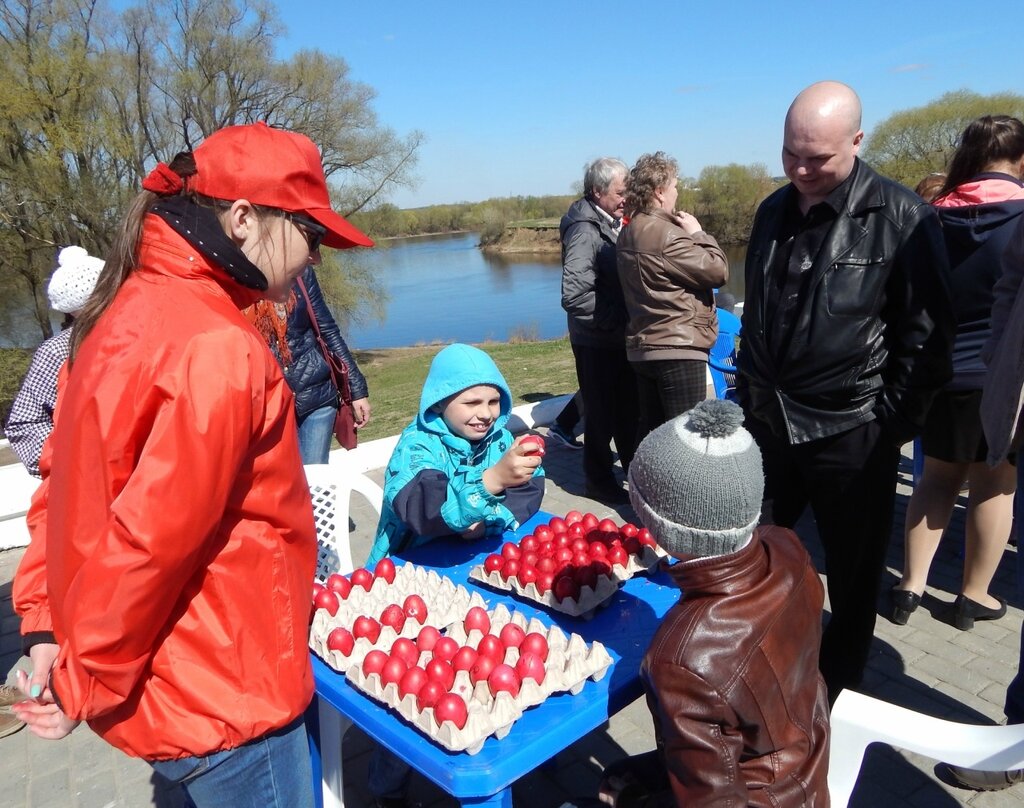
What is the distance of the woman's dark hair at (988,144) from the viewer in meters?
3.09

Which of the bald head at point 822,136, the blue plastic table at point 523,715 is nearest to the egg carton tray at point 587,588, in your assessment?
the blue plastic table at point 523,715

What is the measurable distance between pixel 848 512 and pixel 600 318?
2438 millimetres

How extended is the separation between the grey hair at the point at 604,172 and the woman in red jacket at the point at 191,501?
3.57m

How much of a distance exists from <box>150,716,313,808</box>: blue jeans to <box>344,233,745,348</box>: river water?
39.8ft

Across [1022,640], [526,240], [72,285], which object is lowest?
[526,240]

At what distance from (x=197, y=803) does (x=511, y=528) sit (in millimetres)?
1246

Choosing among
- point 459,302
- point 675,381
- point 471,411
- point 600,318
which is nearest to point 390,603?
point 471,411

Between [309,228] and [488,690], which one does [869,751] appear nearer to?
[488,690]

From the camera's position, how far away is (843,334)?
2496mm

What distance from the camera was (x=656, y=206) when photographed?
167 inches

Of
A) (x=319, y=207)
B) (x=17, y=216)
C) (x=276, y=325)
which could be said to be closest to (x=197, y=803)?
(x=319, y=207)

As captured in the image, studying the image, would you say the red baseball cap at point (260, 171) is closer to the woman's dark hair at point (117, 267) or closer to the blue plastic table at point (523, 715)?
the woman's dark hair at point (117, 267)

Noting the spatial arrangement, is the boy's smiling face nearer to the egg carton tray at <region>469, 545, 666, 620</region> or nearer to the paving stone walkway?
the egg carton tray at <region>469, 545, 666, 620</region>

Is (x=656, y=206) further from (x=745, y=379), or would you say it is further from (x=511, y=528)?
(x=511, y=528)
